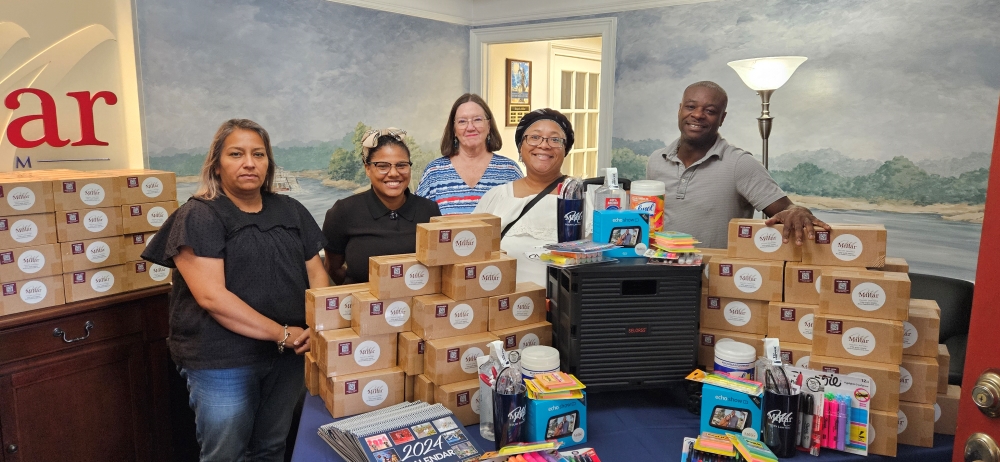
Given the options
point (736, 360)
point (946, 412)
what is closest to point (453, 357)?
point (736, 360)

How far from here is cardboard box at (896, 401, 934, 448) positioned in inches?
65.9

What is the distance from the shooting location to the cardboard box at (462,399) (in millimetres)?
1730

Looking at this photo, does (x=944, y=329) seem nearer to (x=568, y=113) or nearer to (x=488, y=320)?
(x=488, y=320)

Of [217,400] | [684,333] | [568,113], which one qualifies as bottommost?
[217,400]

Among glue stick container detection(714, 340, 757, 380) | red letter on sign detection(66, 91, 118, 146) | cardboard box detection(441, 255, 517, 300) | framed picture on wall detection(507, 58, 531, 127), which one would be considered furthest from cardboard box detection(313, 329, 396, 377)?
framed picture on wall detection(507, 58, 531, 127)

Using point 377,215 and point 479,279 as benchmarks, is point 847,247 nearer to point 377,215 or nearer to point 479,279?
point 479,279

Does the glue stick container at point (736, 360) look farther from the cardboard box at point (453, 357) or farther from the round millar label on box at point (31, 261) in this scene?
the round millar label on box at point (31, 261)

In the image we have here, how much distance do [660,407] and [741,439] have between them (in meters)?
0.32

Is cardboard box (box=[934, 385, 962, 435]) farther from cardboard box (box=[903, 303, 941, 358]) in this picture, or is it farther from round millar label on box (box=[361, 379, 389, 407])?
round millar label on box (box=[361, 379, 389, 407])

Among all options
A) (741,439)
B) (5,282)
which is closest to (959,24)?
(741,439)

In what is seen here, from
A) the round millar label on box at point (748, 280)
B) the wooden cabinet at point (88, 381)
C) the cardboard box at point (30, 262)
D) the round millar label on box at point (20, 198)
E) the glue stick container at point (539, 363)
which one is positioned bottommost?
the wooden cabinet at point (88, 381)

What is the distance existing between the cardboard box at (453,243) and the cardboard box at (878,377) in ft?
3.18

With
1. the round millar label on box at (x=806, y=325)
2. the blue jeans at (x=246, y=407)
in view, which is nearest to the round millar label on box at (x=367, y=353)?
the blue jeans at (x=246, y=407)

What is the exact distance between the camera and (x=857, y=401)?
1595 millimetres
